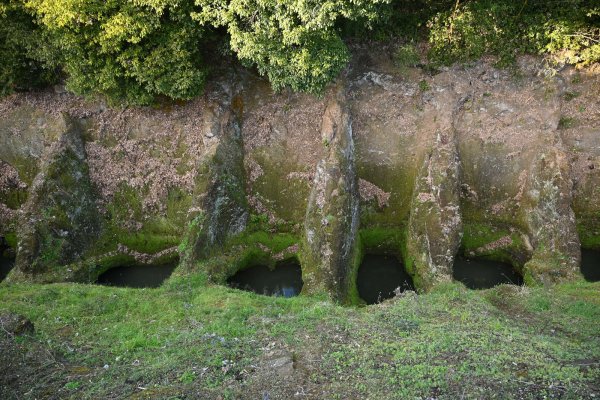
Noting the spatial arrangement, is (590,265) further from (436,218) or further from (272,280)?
(272,280)

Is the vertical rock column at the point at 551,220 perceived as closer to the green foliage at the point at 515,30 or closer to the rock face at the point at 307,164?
the rock face at the point at 307,164

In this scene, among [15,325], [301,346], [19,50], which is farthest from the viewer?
[19,50]

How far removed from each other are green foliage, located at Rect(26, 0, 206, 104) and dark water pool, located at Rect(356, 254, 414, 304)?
30.5 ft

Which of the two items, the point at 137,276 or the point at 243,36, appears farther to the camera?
the point at 137,276

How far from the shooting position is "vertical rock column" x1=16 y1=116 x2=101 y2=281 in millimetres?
15475

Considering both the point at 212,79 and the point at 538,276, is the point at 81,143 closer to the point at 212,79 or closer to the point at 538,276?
the point at 212,79

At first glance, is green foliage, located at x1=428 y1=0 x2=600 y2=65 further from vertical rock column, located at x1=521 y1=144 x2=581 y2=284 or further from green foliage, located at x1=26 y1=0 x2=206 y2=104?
green foliage, located at x1=26 y1=0 x2=206 y2=104

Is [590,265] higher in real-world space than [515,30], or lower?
lower

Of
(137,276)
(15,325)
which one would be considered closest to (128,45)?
(137,276)

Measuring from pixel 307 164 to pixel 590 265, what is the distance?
1140 cm

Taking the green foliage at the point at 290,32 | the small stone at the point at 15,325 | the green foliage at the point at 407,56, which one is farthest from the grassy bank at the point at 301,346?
the green foliage at the point at 407,56

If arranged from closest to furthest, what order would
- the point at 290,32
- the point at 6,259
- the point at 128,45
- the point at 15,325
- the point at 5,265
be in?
1. the point at 15,325
2. the point at 290,32
3. the point at 128,45
4. the point at 5,265
5. the point at 6,259

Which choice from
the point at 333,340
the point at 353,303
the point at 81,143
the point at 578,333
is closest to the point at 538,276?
the point at 578,333

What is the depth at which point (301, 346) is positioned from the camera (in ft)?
30.6
